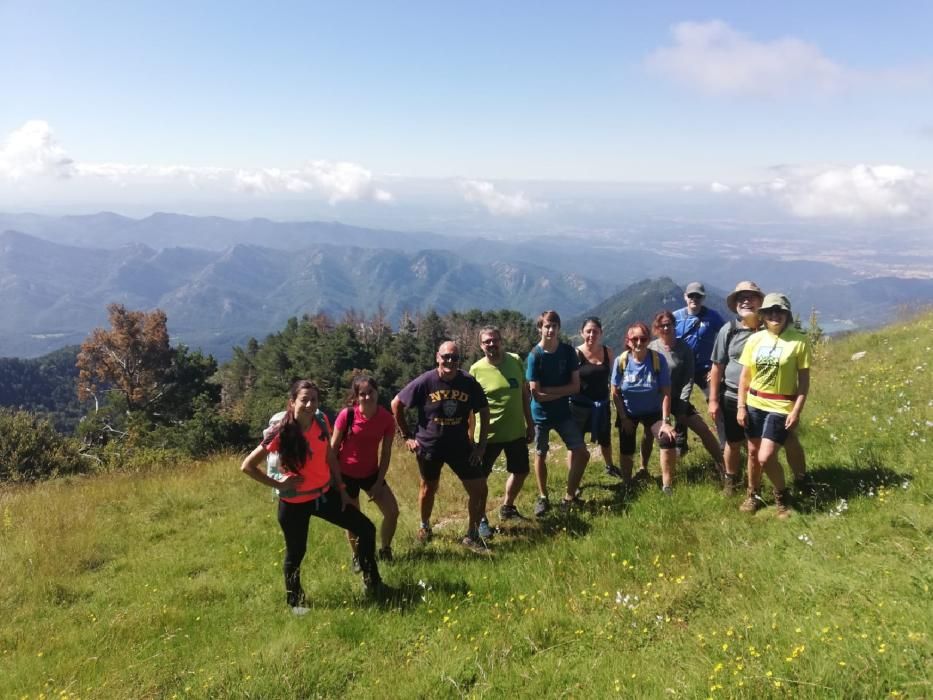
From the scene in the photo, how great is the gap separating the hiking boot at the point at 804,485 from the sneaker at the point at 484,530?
3224 mm

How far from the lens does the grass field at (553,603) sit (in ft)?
9.56

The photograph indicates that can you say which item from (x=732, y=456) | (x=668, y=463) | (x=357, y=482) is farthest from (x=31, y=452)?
(x=732, y=456)

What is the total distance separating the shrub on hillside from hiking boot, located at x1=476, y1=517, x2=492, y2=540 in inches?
734

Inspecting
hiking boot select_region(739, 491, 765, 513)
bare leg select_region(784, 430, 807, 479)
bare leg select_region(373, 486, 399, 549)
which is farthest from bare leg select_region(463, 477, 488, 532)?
bare leg select_region(784, 430, 807, 479)

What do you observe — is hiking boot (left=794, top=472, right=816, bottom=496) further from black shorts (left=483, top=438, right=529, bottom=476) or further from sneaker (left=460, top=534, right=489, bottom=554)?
sneaker (left=460, top=534, right=489, bottom=554)

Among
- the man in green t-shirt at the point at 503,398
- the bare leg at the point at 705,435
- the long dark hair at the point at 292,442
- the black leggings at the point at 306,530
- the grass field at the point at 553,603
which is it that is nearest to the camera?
the grass field at the point at 553,603

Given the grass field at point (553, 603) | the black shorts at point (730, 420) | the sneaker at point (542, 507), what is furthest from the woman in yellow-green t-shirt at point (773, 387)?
the sneaker at point (542, 507)

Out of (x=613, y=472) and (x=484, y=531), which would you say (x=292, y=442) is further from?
(x=613, y=472)

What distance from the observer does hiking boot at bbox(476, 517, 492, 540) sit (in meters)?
5.63

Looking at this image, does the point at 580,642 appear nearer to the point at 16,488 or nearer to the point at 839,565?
the point at 839,565

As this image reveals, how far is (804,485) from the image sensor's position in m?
5.07

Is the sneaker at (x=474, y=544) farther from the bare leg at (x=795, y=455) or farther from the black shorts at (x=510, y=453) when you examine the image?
the bare leg at (x=795, y=455)

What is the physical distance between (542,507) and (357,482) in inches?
93.8

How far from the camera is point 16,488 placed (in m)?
10.7
